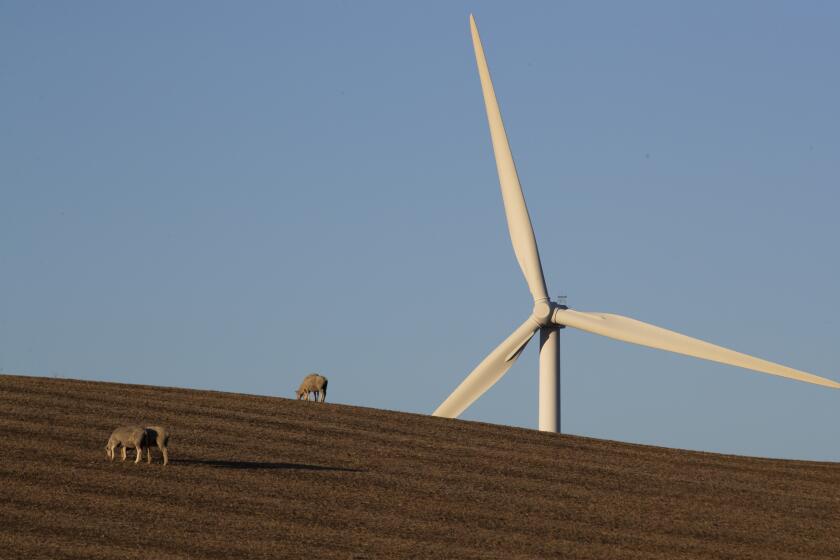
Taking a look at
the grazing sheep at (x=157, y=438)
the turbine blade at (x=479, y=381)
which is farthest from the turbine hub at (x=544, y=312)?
the grazing sheep at (x=157, y=438)

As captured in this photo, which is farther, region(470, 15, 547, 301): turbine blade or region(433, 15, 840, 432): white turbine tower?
region(470, 15, 547, 301): turbine blade

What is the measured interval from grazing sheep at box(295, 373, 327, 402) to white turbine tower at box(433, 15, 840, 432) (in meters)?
7.90

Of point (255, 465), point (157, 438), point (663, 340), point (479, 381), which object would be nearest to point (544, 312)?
point (479, 381)

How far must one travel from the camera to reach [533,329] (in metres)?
40.9

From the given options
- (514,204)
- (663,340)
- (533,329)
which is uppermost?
(514,204)

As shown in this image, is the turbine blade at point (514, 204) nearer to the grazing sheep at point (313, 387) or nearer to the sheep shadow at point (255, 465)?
the grazing sheep at point (313, 387)

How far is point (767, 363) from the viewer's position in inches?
1393

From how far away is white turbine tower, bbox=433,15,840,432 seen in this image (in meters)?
38.2

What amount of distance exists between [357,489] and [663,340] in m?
17.6

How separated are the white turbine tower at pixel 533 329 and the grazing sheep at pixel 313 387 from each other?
25.9 feet

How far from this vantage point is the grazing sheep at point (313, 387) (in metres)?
31.5

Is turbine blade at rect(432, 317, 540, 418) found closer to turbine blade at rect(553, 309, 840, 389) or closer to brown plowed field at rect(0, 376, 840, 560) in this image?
turbine blade at rect(553, 309, 840, 389)

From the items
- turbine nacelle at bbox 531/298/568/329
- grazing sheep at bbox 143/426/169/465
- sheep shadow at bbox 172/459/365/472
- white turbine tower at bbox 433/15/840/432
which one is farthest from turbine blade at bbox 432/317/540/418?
grazing sheep at bbox 143/426/169/465

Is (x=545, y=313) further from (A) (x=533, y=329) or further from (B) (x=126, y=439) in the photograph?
(B) (x=126, y=439)
